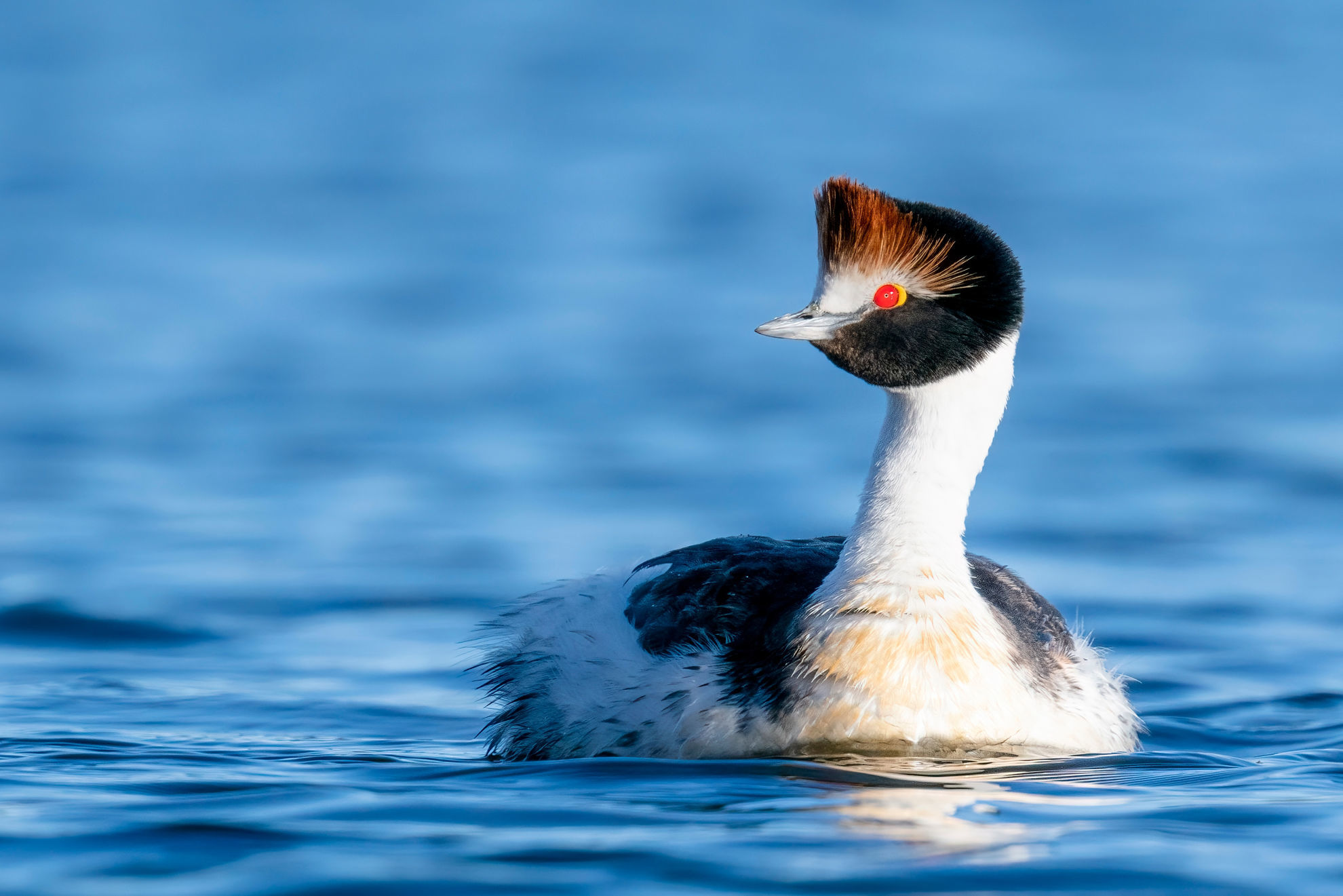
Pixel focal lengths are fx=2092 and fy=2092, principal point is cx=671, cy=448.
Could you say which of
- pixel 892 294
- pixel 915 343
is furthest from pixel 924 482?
pixel 892 294

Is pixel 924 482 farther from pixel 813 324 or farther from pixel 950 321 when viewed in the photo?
pixel 813 324

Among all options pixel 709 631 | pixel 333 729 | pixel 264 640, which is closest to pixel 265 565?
pixel 264 640

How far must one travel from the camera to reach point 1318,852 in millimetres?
6207

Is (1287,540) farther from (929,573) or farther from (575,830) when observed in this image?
(575,830)

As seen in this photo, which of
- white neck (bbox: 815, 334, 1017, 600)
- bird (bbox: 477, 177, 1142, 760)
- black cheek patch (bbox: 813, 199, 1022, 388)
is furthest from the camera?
white neck (bbox: 815, 334, 1017, 600)

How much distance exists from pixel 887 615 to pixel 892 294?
3.75 feet

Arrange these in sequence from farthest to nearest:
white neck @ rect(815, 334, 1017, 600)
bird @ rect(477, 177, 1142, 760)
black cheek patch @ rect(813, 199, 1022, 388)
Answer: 1. white neck @ rect(815, 334, 1017, 600)
2. black cheek patch @ rect(813, 199, 1022, 388)
3. bird @ rect(477, 177, 1142, 760)

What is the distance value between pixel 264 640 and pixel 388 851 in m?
4.72

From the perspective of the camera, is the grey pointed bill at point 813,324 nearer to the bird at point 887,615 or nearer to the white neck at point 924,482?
the bird at point 887,615

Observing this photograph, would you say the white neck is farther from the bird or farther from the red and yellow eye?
the red and yellow eye

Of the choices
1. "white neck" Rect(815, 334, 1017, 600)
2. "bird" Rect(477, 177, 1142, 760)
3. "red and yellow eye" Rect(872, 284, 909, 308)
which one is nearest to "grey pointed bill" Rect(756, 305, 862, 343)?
"bird" Rect(477, 177, 1142, 760)

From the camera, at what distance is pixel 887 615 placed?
7.43 m

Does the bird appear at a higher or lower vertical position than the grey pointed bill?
lower

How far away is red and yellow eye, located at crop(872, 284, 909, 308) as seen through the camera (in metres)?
7.49
